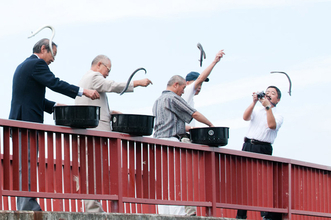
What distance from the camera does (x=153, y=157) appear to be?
8.06 m

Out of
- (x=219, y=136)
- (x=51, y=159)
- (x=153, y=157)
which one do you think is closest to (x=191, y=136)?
(x=219, y=136)

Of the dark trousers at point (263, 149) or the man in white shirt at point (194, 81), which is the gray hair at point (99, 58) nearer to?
the man in white shirt at point (194, 81)

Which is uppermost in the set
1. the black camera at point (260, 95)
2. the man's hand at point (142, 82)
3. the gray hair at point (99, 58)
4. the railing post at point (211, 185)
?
the gray hair at point (99, 58)

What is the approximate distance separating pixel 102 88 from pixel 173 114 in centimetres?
119

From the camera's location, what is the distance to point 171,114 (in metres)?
8.78

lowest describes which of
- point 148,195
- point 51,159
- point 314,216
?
point 314,216

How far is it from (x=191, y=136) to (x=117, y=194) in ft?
5.58

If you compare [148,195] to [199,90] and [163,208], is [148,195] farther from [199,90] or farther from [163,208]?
[199,90]

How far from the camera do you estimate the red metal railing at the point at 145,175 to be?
6852 mm

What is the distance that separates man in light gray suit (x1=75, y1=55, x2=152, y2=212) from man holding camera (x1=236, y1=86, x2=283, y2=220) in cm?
261

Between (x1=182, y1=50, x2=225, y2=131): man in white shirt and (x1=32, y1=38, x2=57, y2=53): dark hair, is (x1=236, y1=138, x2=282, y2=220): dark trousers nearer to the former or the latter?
(x1=182, y1=50, x2=225, y2=131): man in white shirt

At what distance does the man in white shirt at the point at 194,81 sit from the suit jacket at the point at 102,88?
1610 millimetres

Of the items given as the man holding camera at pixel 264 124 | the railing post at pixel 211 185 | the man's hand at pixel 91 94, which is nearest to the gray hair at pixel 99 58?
the man's hand at pixel 91 94

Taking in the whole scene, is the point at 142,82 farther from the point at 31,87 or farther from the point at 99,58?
the point at 31,87
